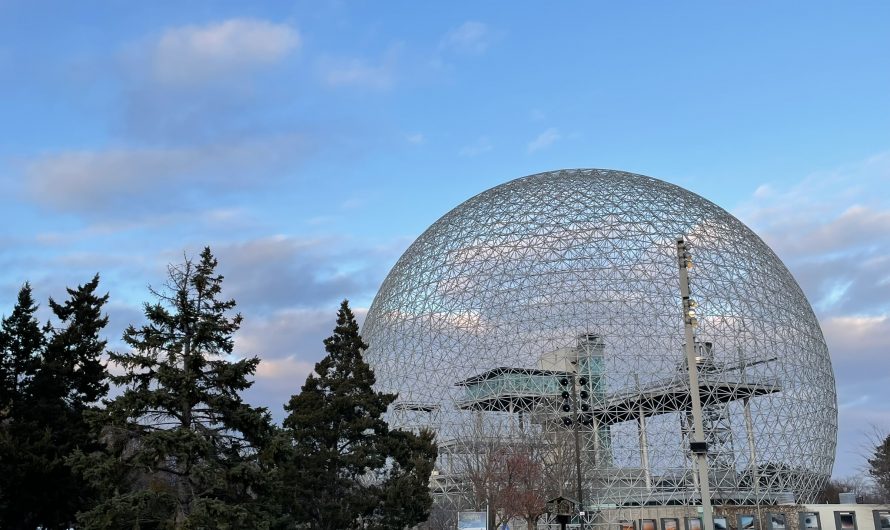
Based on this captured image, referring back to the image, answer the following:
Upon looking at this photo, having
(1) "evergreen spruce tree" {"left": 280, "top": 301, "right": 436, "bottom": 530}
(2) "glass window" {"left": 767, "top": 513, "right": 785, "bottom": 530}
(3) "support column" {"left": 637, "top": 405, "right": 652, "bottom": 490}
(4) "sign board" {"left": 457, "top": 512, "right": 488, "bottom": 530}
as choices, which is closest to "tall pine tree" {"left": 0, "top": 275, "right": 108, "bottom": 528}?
(1) "evergreen spruce tree" {"left": 280, "top": 301, "right": 436, "bottom": 530}

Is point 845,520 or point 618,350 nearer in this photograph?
point 845,520

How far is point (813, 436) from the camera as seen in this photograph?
47719 mm

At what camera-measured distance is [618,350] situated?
44.3 m

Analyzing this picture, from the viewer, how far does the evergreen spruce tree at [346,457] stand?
88.6 ft

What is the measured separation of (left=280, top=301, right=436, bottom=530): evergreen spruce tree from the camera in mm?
27000

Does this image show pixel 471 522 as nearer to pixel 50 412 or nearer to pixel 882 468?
pixel 50 412

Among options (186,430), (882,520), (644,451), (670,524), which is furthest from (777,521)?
(186,430)

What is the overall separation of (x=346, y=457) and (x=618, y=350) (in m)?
Result: 21.8

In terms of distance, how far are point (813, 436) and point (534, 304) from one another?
19351mm

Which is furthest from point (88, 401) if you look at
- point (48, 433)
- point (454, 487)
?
point (454, 487)

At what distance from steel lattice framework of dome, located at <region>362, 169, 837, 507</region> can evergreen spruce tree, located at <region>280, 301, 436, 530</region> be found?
12.1 metres

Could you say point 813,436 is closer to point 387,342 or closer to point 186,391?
point 387,342

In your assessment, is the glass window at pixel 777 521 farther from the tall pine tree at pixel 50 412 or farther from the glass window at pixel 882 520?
the tall pine tree at pixel 50 412

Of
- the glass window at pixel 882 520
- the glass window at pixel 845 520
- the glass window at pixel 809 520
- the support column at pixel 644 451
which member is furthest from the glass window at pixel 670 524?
the glass window at pixel 882 520
